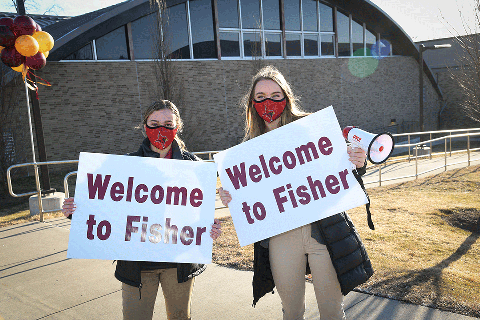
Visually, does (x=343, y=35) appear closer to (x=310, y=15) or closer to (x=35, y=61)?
(x=310, y=15)

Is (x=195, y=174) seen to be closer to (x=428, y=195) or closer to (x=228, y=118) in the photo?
(x=428, y=195)

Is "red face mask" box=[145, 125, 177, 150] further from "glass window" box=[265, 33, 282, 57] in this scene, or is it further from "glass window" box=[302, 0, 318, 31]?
"glass window" box=[302, 0, 318, 31]

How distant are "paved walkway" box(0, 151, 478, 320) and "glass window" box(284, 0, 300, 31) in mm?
18717

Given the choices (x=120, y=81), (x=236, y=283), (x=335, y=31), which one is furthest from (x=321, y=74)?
(x=236, y=283)

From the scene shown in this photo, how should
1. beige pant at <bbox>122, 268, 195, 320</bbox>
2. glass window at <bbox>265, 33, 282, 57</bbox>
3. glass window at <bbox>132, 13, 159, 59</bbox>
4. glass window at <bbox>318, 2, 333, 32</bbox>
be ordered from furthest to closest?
glass window at <bbox>318, 2, 333, 32</bbox> < glass window at <bbox>265, 33, 282, 57</bbox> < glass window at <bbox>132, 13, 159, 59</bbox> < beige pant at <bbox>122, 268, 195, 320</bbox>

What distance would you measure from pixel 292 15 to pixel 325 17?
9.13 ft

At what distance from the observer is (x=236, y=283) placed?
3988 mm

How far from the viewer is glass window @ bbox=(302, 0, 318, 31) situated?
21.8 metres

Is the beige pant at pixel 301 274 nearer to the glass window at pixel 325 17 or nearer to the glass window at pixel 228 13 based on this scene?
the glass window at pixel 228 13

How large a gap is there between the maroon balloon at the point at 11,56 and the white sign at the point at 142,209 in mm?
5759

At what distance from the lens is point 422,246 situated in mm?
4840

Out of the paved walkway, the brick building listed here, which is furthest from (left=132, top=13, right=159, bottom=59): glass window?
the paved walkway

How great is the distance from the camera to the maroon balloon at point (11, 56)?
23.0ft

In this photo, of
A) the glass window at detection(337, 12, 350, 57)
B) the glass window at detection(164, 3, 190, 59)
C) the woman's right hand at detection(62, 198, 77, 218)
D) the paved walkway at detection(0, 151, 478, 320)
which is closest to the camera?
the woman's right hand at detection(62, 198, 77, 218)
